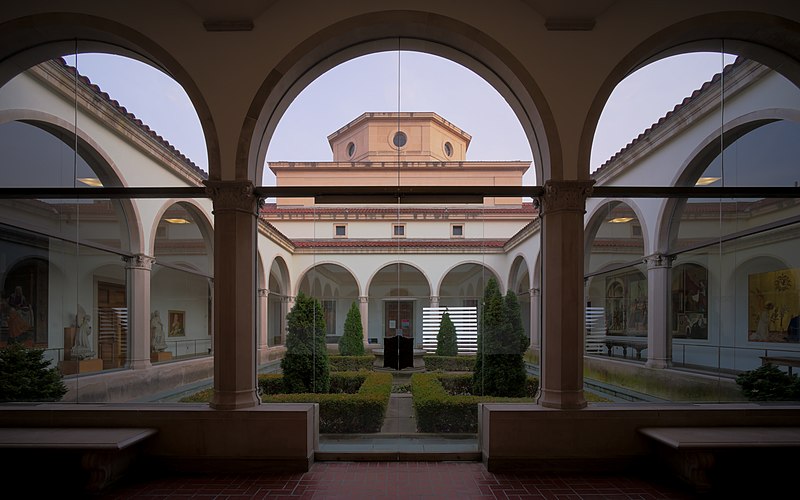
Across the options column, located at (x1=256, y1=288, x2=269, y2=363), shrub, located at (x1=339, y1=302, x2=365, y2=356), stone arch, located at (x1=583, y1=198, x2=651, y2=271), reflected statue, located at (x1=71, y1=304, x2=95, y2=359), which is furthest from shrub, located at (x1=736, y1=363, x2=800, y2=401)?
reflected statue, located at (x1=71, y1=304, x2=95, y2=359)

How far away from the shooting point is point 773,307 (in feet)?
24.7

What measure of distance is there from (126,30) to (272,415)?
16.6 feet

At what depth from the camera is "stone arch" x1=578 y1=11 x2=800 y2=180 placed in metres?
5.36

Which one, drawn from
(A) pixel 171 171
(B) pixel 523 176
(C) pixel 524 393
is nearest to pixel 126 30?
(A) pixel 171 171

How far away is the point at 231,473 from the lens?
206 inches

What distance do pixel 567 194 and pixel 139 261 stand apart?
818cm

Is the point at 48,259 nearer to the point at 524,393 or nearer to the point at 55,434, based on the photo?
the point at 55,434

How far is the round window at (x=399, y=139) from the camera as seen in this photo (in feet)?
21.4

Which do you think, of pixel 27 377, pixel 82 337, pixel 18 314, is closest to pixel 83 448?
pixel 27 377

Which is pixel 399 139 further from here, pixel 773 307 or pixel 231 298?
pixel 773 307

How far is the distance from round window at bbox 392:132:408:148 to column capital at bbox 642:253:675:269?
20.0ft

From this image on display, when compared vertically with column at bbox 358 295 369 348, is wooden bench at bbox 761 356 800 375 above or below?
below

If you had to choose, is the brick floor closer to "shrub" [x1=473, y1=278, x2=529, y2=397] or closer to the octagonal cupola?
"shrub" [x1=473, y1=278, x2=529, y2=397]

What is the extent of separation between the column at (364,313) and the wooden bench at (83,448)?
345 cm
